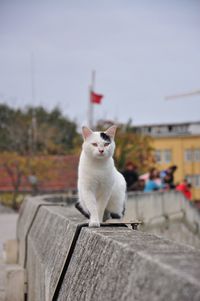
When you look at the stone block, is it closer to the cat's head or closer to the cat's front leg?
the cat's front leg

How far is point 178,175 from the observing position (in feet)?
231

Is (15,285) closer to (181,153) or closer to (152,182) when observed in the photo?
(152,182)

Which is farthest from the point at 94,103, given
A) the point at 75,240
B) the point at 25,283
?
the point at 75,240

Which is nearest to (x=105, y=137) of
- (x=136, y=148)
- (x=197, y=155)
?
(x=136, y=148)

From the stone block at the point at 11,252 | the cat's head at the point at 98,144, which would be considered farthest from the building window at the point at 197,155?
the cat's head at the point at 98,144

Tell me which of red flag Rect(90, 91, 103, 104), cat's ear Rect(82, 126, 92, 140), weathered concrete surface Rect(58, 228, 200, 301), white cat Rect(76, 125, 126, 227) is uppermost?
red flag Rect(90, 91, 103, 104)

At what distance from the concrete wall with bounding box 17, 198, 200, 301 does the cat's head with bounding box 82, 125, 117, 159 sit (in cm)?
65

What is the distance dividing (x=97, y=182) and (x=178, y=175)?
65.7 metres

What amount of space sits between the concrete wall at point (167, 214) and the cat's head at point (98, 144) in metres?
10.4

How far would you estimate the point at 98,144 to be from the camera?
5223mm

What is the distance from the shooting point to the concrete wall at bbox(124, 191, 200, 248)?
18.3 metres

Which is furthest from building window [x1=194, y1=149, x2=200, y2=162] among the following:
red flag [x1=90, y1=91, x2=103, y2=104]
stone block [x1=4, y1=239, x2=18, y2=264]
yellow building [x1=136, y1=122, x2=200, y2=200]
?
stone block [x1=4, y1=239, x2=18, y2=264]

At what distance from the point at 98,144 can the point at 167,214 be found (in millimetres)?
17708

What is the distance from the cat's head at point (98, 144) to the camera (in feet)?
17.0
